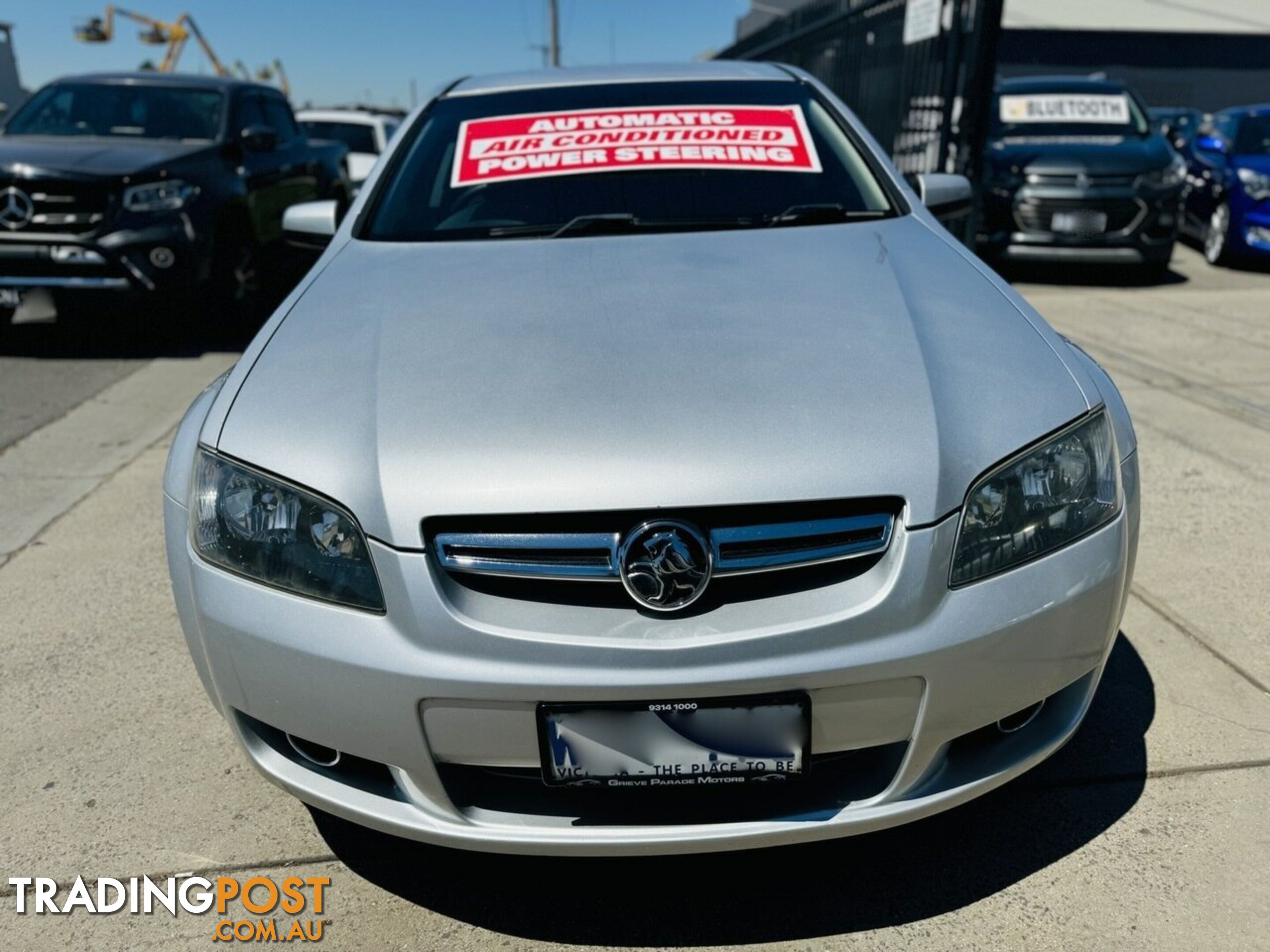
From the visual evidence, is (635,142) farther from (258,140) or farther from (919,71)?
(919,71)

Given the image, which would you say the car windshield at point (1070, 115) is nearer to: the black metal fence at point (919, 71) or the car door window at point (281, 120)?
the black metal fence at point (919, 71)

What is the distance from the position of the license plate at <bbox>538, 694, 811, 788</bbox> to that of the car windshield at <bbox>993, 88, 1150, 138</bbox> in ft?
26.5

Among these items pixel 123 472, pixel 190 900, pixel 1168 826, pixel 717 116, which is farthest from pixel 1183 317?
pixel 190 900

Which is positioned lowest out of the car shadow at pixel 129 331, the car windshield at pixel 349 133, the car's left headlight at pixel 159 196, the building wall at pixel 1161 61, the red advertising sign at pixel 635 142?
the building wall at pixel 1161 61

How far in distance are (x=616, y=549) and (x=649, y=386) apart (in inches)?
13.9

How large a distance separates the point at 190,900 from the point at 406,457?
0.98 m

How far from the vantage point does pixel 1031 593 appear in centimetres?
173

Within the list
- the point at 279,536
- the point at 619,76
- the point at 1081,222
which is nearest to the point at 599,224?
the point at 619,76

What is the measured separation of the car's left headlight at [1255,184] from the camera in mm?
8789

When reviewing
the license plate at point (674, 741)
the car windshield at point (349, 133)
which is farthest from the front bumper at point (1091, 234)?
the car windshield at point (349, 133)

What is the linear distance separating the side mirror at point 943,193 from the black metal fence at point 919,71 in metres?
4.57

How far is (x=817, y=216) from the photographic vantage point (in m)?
2.81

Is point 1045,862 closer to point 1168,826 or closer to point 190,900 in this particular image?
point 1168,826

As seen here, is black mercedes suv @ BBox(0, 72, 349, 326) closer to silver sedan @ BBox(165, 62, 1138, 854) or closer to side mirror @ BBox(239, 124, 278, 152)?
side mirror @ BBox(239, 124, 278, 152)
